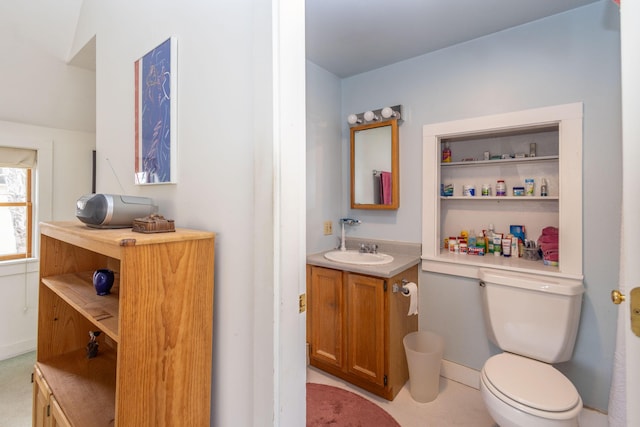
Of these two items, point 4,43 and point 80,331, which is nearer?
point 80,331

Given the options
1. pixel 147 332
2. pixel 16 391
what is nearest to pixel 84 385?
pixel 147 332

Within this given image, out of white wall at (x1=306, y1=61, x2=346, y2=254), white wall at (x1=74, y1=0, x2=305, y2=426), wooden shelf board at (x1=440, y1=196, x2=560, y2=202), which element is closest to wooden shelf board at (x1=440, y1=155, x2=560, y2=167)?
wooden shelf board at (x1=440, y1=196, x2=560, y2=202)

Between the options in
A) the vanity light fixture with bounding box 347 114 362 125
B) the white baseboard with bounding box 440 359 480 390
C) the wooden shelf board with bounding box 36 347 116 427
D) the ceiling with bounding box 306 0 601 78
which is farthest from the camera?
the vanity light fixture with bounding box 347 114 362 125

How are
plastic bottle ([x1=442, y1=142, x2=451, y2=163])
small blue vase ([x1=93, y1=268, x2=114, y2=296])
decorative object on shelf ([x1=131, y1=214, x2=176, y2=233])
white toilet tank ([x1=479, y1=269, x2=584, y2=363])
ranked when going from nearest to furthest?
decorative object on shelf ([x1=131, y1=214, x2=176, y2=233]) → small blue vase ([x1=93, y1=268, x2=114, y2=296]) → white toilet tank ([x1=479, y1=269, x2=584, y2=363]) → plastic bottle ([x1=442, y1=142, x2=451, y2=163])

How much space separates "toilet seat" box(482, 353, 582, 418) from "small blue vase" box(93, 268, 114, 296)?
5.63ft

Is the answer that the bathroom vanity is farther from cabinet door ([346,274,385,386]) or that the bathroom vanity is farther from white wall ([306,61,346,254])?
white wall ([306,61,346,254])

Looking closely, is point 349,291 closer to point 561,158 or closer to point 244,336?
point 244,336

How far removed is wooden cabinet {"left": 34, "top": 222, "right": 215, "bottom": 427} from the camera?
0.77 metres

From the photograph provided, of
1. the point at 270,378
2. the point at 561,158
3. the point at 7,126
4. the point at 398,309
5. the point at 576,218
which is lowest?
the point at 398,309

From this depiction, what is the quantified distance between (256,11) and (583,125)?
74.4 inches

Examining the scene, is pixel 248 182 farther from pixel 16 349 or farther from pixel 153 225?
pixel 16 349

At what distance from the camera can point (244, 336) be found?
0.89m

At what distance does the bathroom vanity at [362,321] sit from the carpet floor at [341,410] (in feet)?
0.37

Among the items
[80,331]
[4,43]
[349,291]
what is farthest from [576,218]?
[4,43]
